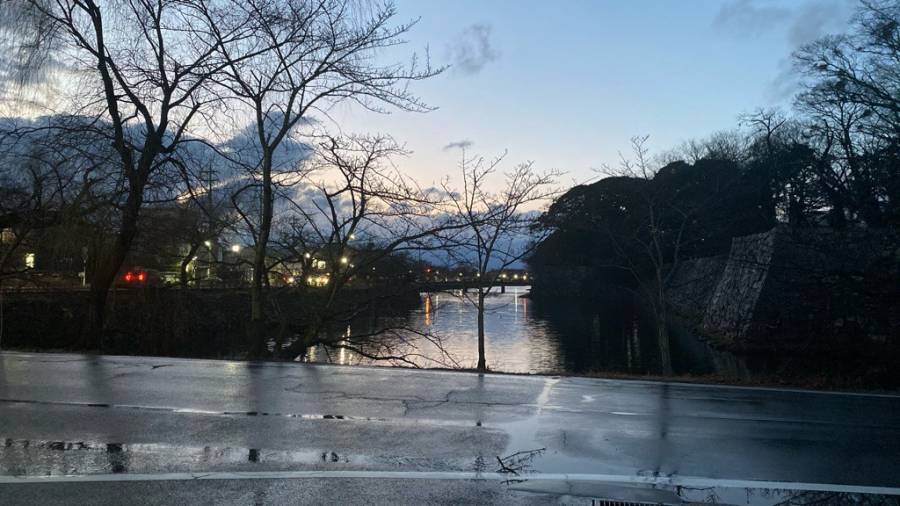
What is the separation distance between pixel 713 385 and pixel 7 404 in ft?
33.4

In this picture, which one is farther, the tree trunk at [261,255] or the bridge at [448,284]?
the bridge at [448,284]

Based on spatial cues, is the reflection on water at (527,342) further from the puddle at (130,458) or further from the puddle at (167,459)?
the puddle at (130,458)

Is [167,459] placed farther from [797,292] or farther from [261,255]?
[797,292]

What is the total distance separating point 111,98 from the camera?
49.1ft

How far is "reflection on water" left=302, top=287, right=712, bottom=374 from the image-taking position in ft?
79.4

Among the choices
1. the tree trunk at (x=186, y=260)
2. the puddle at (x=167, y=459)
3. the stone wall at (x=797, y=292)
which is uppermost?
the tree trunk at (x=186, y=260)

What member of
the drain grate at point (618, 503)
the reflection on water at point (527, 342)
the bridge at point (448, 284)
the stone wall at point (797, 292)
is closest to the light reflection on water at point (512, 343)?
the reflection on water at point (527, 342)

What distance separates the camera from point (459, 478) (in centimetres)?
511

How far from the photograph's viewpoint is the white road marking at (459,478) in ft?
16.1

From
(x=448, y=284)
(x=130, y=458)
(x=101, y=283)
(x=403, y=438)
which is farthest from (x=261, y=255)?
(x=130, y=458)

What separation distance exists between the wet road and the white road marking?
21mm

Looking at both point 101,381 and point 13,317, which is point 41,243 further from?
point 13,317

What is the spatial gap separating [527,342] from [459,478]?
2909cm

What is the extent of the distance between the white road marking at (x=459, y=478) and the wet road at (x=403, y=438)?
2cm
